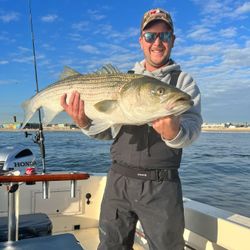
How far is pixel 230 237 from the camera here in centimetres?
358

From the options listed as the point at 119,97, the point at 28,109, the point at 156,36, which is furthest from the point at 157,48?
the point at 28,109

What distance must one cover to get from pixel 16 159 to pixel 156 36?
10.2 feet

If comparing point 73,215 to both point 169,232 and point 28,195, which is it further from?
point 169,232

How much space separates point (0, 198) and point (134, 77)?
3374 millimetres

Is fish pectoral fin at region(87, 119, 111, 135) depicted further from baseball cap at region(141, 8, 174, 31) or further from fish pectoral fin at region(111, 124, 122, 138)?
baseball cap at region(141, 8, 174, 31)

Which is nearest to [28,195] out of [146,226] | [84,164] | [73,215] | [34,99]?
[73,215]

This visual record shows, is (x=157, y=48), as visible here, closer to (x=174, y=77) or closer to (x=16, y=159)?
(x=174, y=77)

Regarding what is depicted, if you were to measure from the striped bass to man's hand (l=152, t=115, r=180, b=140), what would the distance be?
0.12 feet

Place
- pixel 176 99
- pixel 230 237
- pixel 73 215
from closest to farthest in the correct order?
1. pixel 176 99
2. pixel 230 237
3. pixel 73 215

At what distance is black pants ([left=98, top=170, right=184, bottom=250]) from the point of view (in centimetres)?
290

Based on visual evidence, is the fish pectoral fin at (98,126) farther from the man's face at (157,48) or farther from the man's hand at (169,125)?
the man's face at (157,48)

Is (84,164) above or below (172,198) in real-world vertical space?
below

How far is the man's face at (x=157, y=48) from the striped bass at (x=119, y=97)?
335 mm

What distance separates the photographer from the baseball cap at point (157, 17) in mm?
3117
